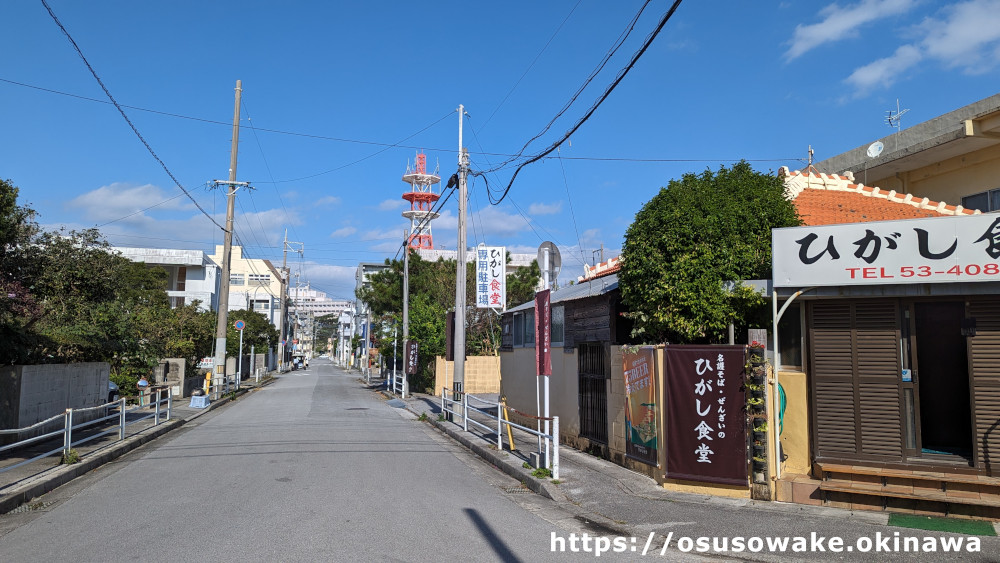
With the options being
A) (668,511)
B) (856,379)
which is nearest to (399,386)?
(668,511)

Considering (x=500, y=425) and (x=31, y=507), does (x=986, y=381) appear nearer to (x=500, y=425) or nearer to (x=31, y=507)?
(x=500, y=425)

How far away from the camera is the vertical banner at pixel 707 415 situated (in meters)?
9.33

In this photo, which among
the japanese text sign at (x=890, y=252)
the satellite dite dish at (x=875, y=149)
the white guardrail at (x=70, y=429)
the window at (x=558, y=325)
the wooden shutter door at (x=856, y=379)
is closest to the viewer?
the japanese text sign at (x=890, y=252)

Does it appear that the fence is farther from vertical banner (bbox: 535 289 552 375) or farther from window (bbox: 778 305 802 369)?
window (bbox: 778 305 802 369)

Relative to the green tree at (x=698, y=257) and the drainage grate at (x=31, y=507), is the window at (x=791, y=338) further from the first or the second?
the drainage grate at (x=31, y=507)

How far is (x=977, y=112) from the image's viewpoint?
51.2 ft

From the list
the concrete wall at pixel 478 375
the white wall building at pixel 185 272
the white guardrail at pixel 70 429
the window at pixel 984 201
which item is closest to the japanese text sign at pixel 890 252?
the window at pixel 984 201

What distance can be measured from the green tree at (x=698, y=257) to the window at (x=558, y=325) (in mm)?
3885

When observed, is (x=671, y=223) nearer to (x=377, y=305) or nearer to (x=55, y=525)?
(x=55, y=525)

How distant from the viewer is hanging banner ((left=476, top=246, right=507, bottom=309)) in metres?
22.6

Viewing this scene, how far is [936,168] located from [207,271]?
50.9m

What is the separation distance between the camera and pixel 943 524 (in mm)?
7832

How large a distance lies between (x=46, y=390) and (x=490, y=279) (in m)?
12.8

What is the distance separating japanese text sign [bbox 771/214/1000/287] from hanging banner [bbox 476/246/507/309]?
13789 millimetres
